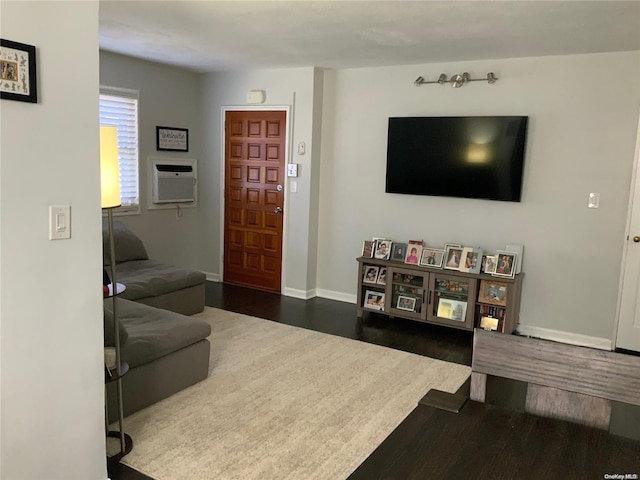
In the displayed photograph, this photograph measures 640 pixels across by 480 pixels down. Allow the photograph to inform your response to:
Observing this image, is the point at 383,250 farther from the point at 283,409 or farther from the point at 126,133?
the point at 126,133

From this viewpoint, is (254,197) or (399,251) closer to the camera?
(399,251)

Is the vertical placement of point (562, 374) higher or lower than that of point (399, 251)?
higher

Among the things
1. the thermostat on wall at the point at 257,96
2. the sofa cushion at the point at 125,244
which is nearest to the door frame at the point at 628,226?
the thermostat on wall at the point at 257,96

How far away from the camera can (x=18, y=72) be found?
177 cm

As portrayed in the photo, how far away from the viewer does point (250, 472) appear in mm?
2471

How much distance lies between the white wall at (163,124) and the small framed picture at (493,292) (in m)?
3.30

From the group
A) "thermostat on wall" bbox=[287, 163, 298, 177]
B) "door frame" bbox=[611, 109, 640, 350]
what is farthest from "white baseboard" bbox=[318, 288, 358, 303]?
"door frame" bbox=[611, 109, 640, 350]

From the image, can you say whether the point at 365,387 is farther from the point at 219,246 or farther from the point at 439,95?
the point at 219,246

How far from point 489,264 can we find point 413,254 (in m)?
0.68

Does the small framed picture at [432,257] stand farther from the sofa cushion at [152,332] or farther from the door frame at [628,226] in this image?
the sofa cushion at [152,332]

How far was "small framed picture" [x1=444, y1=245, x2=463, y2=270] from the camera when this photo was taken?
15.4 feet

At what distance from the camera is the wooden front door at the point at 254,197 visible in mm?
5699

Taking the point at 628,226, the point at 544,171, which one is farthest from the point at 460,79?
the point at 628,226

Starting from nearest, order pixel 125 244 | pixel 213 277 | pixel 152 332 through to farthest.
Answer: pixel 152 332 → pixel 125 244 → pixel 213 277
